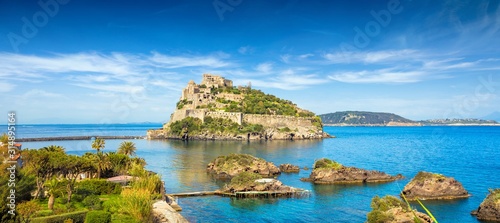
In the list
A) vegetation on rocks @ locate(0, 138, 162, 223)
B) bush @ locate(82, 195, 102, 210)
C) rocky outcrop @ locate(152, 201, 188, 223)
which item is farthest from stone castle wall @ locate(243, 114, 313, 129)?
bush @ locate(82, 195, 102, 210)

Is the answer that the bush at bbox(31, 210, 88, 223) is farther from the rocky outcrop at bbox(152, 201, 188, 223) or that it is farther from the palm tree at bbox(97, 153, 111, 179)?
the palm tree at bbox(97, 153, 111, 179)

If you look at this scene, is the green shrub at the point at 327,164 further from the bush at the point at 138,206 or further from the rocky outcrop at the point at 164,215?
the bush at the point at 138,206

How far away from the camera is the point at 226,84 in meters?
160

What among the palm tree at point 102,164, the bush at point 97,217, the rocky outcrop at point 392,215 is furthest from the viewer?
the palm tree at point 102,164

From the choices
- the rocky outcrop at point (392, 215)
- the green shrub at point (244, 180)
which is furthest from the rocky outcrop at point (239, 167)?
the rocky outcrop at point (392, 215)

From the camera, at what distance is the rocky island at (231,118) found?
122375mm

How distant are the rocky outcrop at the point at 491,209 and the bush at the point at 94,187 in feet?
102

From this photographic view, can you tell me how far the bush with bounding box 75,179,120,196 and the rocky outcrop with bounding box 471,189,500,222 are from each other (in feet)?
102

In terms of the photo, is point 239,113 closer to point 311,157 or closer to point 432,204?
point 311,157

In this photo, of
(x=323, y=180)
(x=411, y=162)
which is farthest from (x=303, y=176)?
(x=411, y=162)

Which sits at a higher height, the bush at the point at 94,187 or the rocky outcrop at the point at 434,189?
the bush at the point at 94,187

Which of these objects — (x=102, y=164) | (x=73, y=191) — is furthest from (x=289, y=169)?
(x=73, y=191)

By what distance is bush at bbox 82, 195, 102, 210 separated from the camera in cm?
2403

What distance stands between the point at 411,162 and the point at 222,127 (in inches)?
2636
